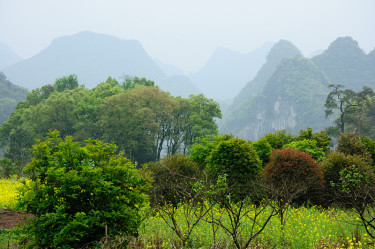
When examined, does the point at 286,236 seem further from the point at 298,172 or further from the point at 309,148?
the point at 309,148

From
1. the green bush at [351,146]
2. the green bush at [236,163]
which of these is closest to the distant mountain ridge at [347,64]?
the green bush at [351,146]

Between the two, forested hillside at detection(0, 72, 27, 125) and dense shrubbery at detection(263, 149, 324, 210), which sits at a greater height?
forested hillside at detection(0, 72, 27, 125)

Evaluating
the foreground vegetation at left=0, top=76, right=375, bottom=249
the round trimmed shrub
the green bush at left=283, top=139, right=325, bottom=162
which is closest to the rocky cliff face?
the green bush at left=283, top=139, right=325, bottom=162

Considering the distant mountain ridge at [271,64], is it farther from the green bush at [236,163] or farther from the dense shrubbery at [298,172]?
the dense shrubbery at [298,172]

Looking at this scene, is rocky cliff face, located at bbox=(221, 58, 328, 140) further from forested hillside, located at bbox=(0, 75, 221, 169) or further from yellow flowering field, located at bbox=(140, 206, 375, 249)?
yellow flowering field, located at bbox=(140, 206, 375, 249)

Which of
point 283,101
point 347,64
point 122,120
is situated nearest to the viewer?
point 122,120

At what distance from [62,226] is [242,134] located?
132 m

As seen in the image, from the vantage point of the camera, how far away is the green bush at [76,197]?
15.6ft

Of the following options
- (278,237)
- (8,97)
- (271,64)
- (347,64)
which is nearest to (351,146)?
(278,237)

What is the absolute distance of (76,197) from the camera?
4.90m

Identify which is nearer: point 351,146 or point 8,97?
point 351,146

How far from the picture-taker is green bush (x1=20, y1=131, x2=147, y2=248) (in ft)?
15.6

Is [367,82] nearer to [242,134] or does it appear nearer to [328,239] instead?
[242,134]

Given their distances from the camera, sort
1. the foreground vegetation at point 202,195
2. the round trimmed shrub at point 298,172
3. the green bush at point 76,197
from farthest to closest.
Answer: the round trimmed shrub at point 298,172, the foreground vegetation at point 202,195, the green bush at point 76,197
